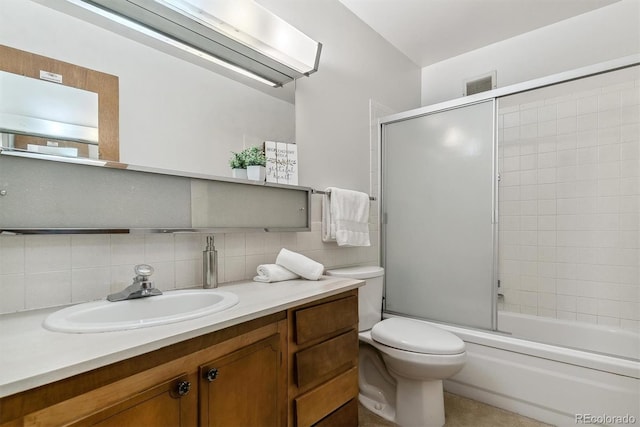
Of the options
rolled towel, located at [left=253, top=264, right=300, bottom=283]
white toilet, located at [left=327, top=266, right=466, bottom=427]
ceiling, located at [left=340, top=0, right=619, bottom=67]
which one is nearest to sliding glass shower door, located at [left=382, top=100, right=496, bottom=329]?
white toilet, located at [left=327, top=266, right=466, bottom=427]

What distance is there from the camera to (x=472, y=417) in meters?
1.73

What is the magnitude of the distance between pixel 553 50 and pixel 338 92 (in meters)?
1.63

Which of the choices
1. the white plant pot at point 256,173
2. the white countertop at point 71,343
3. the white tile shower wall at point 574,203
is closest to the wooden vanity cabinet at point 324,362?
the white countertop at point 71,343

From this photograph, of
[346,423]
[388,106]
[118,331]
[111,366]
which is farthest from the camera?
[388,106]

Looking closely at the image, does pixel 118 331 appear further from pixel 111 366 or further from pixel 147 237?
pixel 147 237

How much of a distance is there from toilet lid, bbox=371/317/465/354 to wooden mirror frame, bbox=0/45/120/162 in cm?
142

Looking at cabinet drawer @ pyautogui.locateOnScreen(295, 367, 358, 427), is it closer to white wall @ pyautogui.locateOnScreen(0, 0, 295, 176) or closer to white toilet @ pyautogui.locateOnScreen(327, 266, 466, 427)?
white toilet @ pyautogui.locateOnScreen(327, 266, 466, 427)

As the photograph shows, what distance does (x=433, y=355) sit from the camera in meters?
1.49

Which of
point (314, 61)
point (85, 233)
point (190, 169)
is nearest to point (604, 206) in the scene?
point (314, 61)

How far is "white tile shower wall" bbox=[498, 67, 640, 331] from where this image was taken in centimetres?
211

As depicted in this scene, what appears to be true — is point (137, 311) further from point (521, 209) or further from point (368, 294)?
point (521, 209)

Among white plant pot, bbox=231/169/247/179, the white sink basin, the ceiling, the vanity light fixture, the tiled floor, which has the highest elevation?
the ceiling

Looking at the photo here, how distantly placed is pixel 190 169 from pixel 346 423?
4.13 feet

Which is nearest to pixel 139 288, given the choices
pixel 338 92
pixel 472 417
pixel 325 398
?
pixel 325 398
